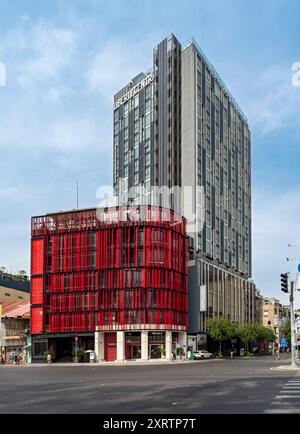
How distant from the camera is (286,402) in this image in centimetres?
2170

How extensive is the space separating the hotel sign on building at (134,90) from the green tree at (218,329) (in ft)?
201

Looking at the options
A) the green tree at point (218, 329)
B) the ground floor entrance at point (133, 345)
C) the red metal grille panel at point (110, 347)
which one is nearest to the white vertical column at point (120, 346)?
the ground floor entrance at point (133, 345)

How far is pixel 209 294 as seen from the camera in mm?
125938

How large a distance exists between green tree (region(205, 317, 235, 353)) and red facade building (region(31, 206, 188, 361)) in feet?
33.9

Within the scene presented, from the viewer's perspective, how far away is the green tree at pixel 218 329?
11488 cm

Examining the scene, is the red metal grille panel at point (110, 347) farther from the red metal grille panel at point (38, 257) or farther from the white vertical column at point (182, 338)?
the red metal grille panel at point (38, 257)

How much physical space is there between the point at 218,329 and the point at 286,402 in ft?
310

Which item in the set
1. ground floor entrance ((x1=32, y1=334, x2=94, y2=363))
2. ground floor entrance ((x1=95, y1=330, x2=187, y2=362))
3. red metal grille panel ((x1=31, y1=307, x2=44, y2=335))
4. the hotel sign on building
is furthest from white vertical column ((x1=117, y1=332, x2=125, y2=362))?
the hotel sign on building

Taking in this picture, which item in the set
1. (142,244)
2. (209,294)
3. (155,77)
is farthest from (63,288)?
(155,77)

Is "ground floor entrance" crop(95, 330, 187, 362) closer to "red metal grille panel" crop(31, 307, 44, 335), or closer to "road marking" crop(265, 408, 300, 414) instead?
"red metal grille panel" crop(31, 307, 44, 335)

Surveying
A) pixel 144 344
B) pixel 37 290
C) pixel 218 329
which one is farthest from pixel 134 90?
pixel 144 344
